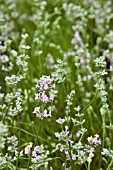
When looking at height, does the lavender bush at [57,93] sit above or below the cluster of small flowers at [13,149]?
above

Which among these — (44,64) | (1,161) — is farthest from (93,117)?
(1,161)

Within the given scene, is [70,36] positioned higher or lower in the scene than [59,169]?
higher

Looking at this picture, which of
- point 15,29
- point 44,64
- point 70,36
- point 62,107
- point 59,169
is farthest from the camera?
point 15,29

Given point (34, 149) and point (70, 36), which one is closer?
point (34, 149)

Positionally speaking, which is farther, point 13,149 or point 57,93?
point 57,93

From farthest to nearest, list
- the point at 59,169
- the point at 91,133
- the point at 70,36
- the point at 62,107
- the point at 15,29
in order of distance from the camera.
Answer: the point at 15,29, the point at 70,36, the point at 62,107, the point at 91,133, the point at 59,169

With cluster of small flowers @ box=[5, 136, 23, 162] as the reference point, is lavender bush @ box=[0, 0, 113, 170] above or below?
above

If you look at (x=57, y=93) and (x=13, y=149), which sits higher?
(x=57, y=93)

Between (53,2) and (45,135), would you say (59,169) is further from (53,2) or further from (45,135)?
(53,2)
